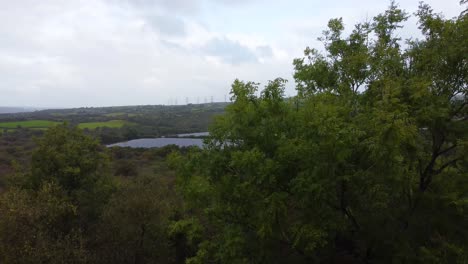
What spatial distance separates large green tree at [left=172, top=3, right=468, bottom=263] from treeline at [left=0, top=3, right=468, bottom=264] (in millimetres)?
43

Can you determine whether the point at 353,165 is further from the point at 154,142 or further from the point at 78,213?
the point at 154,142

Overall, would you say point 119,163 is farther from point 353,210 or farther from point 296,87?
point 353,210

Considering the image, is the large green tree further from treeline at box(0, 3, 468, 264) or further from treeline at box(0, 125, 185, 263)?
treeline at box(0, 125, 185, 263)

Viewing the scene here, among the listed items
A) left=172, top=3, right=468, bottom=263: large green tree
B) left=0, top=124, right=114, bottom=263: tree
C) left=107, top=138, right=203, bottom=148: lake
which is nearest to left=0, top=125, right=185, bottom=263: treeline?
left=0, top=124, right=114, bottom=263: tree

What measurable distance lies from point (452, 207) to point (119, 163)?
48.4m

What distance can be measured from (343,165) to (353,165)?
0.92 feet

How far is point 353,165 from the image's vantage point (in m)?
9.70

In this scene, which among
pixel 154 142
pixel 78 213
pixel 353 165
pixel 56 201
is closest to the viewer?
pixel 353 165

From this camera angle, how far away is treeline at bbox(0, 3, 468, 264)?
9508mm

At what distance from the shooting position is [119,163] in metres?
52.1

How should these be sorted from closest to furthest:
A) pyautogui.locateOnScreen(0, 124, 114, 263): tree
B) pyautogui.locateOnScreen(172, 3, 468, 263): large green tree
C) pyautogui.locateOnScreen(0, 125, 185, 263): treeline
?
pyautogui.locateOnScreen(172, 3, 468, 263): large green tree
pyautogui.locateOnScreen(0, 124, 114, 263): tree
pyautogui.locateOnScreen(0, 125, 185, 263): treeline

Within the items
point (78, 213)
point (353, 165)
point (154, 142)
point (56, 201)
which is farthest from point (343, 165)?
point (154, 142)

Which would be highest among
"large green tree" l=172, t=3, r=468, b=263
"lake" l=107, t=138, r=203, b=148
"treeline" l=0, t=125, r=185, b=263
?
"large green tree" l=172, t=3, r=468, b=263

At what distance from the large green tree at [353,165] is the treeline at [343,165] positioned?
43mm
